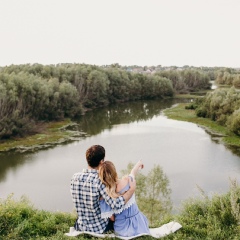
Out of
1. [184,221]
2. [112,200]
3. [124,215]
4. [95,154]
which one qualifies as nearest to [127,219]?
[124,215]

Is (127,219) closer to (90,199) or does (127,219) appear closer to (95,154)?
(90,199)

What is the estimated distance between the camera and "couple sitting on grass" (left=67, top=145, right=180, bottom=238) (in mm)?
5766

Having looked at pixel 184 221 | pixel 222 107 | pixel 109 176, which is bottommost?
pixel 222 107

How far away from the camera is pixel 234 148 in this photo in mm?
34062

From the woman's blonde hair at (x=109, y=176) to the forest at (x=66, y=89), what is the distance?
115 ft

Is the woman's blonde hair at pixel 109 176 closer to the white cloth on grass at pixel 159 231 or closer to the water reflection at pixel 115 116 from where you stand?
the white cloth on grass at pixel 159 231

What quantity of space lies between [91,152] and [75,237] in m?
1.73

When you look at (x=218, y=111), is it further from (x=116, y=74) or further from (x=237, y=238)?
(x=237, y=238)

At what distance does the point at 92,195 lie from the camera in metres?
5.96

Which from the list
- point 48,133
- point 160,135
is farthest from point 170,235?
point 48,133

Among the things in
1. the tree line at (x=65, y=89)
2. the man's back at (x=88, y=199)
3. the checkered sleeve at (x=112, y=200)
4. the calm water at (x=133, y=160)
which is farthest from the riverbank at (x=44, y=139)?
the checkered sleeve at (x=112, y=200)

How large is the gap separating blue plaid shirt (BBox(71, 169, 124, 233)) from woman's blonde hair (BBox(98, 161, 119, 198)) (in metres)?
0.10

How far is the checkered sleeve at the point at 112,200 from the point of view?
5.85m

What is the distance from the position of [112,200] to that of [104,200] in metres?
0.23
